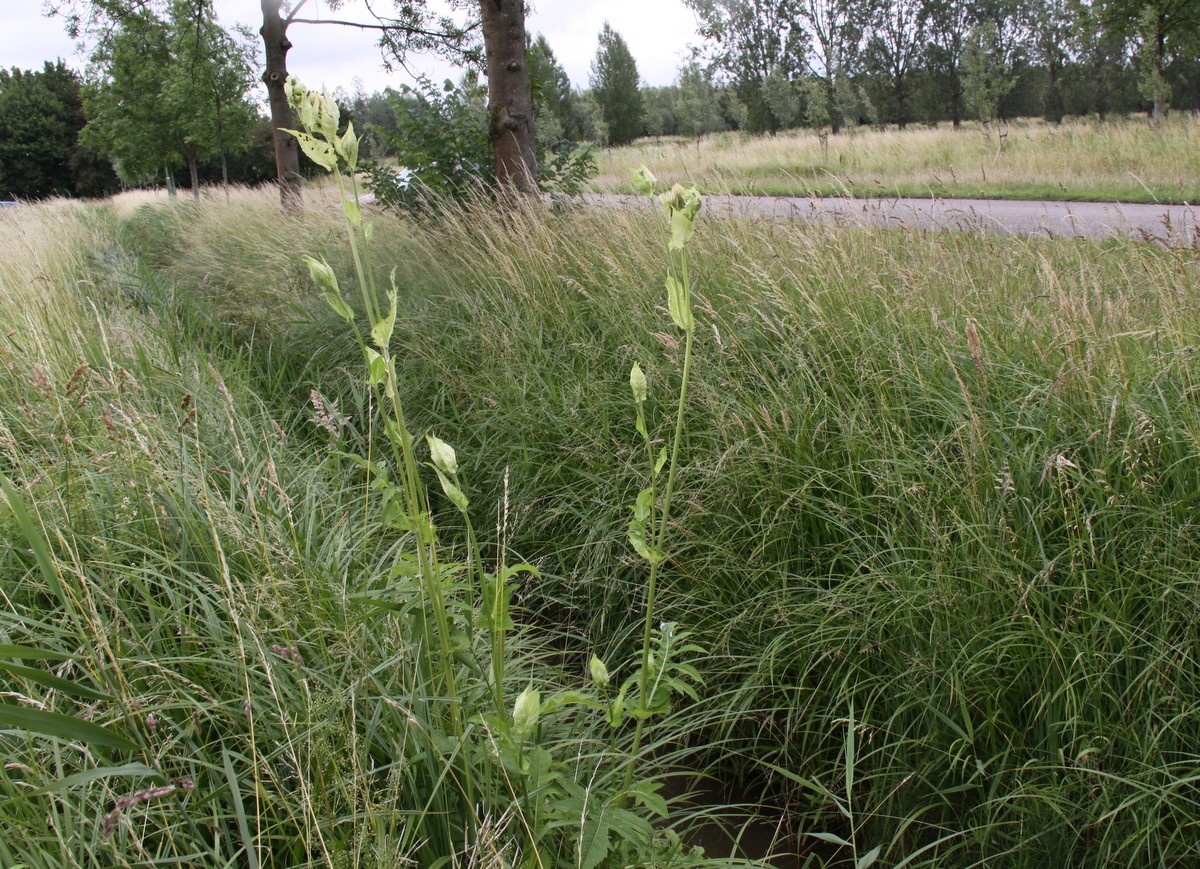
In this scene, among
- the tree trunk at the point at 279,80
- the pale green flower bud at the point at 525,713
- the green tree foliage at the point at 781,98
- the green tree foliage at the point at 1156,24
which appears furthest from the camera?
the green tree foliage at the point at 781,98

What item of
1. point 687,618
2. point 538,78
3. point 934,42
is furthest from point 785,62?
point 687,618

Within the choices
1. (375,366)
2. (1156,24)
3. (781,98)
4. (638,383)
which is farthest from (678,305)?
(781,98)

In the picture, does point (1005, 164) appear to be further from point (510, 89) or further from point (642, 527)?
point (642, 527)

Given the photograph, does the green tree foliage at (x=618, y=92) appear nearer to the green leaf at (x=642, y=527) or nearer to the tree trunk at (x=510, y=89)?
the tree trunk at (x=510, y=89)

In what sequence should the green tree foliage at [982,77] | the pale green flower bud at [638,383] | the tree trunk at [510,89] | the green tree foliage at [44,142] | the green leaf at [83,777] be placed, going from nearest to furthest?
the green leaf at [83,777] → the pale green flower bud at [638,383] → the tree trunk at [510,89] → the green tree foliage at [982,77] → the green tree foliage at [44,142]

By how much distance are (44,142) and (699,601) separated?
4421 cm

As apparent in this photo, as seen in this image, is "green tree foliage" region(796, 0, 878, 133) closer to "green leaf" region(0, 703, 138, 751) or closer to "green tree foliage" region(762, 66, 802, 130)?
"green tree foliage" region(762, 66, 802, 130)

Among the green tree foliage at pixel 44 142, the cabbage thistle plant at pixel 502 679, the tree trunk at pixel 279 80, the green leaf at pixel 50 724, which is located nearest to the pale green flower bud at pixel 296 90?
the cabbage thistle plant at pixel 502 679

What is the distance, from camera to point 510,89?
6.51 m

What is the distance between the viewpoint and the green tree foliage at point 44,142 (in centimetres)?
3556

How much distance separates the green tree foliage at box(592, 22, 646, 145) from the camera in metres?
41.5

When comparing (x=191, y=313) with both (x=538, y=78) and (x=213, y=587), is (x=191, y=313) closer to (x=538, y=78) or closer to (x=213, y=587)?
(x=538, y=78)

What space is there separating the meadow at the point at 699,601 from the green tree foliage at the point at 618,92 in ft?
132

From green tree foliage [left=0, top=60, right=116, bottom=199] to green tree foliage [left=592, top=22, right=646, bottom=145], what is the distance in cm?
2390
